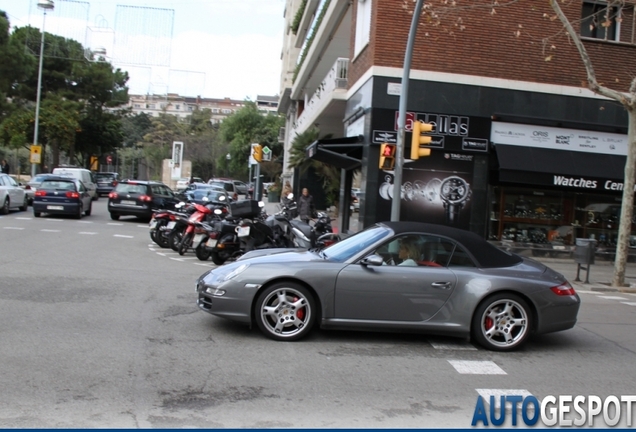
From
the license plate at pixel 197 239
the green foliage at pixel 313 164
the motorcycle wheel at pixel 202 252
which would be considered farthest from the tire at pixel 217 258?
the green foliage at pixel 313 164

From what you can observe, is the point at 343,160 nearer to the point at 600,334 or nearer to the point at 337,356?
the point at 600,334

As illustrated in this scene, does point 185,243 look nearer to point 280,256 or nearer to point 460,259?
point 280,256

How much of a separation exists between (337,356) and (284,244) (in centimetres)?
750

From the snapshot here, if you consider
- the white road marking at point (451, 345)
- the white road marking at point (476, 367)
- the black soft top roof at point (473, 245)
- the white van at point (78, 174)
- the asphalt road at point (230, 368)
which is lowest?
the asphalt road at point (230, 368)

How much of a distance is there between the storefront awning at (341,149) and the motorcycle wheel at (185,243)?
5.02 metres

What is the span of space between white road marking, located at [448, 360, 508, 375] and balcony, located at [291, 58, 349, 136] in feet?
52.1

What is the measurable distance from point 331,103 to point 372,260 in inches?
642

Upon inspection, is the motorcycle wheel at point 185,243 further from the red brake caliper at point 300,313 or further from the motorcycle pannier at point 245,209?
the red brake caliper at point 300,313

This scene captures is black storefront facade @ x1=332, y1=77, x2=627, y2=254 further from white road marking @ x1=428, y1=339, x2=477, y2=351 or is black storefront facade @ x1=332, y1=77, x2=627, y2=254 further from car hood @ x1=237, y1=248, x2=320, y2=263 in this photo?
white road marking @ x1=428, y1=339, x2=477, y2=351

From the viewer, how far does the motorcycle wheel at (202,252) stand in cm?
1445

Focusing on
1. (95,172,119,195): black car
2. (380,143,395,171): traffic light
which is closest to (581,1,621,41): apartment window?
(380,143,395,171): traffic light

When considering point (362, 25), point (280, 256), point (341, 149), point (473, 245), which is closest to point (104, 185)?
point (341, 149)

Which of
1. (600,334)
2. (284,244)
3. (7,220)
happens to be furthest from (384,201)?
(7,220)

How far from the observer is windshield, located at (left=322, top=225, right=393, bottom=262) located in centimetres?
763
